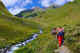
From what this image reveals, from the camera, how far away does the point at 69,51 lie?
52.5 ft

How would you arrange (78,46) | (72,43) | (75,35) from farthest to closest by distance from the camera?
(75,35) < (72,43) < (78,46)

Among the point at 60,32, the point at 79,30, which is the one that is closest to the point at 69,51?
the point at 60,32

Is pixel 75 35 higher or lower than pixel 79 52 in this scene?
higher

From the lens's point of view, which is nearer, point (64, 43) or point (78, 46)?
point (78, 46)

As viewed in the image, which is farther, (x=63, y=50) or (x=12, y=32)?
(x=12, y=32)

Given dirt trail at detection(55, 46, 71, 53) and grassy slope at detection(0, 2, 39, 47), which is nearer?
dirt trail at detection(55, 46, 71, 53)

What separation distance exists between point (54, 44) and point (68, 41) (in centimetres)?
224

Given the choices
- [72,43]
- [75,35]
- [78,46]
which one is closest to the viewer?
[78,46]

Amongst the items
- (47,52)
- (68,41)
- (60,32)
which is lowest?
(47,52)

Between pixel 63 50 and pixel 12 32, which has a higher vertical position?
pixel 63 50

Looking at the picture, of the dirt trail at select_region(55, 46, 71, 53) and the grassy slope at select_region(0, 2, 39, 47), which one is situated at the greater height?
the dirt trail at select_region(55, 46, 71, 53)

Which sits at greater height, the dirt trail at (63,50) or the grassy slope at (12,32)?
the dirt trail at (63,50)

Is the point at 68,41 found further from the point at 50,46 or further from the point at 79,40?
the point at 50,46

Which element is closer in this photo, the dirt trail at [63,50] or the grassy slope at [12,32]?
the dirt trail at [63,50]
